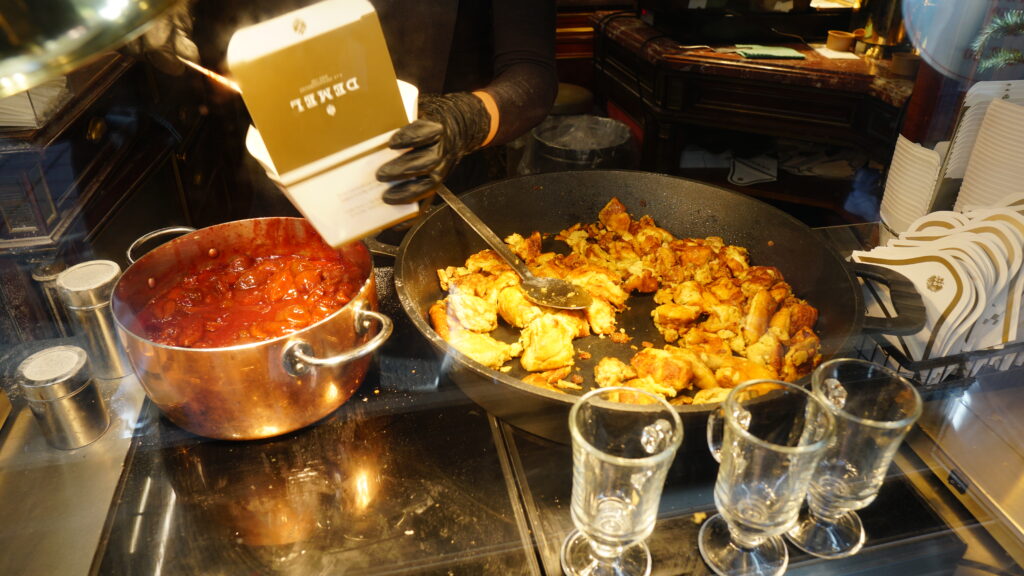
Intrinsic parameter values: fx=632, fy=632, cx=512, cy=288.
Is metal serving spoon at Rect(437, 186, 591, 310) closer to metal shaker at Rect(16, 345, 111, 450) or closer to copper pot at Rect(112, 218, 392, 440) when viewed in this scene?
copper pot at Rect(112, 218, 392, 440)

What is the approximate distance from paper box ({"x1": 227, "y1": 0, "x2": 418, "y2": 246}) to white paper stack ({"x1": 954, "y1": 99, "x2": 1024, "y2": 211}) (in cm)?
130

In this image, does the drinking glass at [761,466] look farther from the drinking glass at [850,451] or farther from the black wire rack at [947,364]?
the black wire rack at [947,364]

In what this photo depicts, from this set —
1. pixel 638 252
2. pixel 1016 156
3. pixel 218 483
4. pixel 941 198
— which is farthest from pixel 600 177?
pixel 218 483

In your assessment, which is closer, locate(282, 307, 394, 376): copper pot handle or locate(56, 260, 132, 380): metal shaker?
locate(282, 307, 394, 376): copper pot handle

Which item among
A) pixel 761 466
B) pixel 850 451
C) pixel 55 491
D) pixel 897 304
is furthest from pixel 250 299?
pixel 897 304

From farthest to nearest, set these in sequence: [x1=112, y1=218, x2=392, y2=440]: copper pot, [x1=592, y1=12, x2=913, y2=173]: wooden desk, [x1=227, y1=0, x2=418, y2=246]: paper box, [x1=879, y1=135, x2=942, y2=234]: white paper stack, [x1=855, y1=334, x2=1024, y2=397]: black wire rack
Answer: [x1=592, y1=12, x2=913, y2=173]: wooden desk, [x1=879, y1=135, x2=942, y2=234]: white paper stack, [x1=855, y1=334, x2=1024, y2=397]: black wire rack, [x1=112, y1=218, x2=392, y2=440]: copper pot, [x1=227, y1=0, x2=418, y2=246]: paper box

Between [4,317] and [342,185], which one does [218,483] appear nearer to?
[342,185]

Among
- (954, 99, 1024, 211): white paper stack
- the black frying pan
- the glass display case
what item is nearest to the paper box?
the glass display case

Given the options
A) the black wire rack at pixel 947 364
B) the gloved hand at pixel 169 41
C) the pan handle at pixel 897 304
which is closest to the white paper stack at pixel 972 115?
the pan handle at pixel 897 304

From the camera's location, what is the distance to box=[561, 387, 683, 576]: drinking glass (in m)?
0.92

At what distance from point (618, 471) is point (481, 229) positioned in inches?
34.5

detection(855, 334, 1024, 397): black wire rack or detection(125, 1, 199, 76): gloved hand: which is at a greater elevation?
detection(125, 1, 199, 76): gloved hand

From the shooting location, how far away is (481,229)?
5.40 feet

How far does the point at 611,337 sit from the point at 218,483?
1.00 meters
